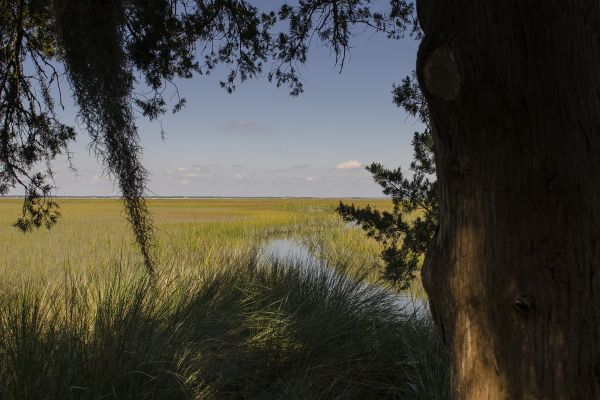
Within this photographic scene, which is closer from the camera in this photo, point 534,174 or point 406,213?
point 534,174

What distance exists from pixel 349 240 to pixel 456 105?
1493 cm

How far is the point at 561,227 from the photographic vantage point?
1452 mm

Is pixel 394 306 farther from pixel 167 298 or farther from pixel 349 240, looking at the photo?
pixel 349 240

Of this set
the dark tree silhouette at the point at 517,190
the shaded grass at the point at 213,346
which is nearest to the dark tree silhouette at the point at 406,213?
the shaded grass at the point at 213,346

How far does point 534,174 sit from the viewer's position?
1.46 meters

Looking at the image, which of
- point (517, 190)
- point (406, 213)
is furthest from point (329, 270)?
point (517, 190)

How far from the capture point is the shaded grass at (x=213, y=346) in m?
2.74

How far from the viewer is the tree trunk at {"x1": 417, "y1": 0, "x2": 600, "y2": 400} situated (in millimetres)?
1452

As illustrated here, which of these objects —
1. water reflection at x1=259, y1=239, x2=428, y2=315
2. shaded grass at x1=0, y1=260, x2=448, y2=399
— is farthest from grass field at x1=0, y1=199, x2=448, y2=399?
water reflection at x1=259, y1=239, x2=428, y2=315

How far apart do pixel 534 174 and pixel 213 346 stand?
314 centimetres

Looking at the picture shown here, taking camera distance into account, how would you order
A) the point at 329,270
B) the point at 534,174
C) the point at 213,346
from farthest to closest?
the point at 329,270, the point at 213,346, the point at 534,174

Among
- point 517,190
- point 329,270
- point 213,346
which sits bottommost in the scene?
point 213,346

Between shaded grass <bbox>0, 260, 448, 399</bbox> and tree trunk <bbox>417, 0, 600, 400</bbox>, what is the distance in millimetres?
2053

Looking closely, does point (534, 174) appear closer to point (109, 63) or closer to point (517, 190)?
point (517, 190)
